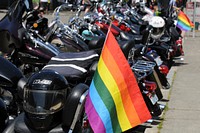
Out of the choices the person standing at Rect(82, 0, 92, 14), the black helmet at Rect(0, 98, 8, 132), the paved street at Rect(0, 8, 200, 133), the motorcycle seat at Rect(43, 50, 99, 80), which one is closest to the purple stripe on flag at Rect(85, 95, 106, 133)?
the black helmet at Rect(0, 98, 8, 132)

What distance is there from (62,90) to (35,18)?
6090 mm

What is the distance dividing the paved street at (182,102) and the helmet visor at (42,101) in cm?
240

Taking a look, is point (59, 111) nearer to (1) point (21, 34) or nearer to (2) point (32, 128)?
(2) point (32, 128)

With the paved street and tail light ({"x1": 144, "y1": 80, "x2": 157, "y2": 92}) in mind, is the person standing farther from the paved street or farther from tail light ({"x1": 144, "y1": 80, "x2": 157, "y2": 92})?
tail light ({"x1": 144, "y1": 80, "x2": 157, "y2": 92})

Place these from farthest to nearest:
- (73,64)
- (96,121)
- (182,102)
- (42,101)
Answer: (182,102), (73,64), (42,101), (96,121)

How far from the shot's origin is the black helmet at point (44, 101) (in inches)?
162

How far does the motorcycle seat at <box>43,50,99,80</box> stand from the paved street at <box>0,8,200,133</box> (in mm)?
1193

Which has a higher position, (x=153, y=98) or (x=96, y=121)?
(x=96, y=121)

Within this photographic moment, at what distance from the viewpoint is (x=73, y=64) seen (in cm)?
570

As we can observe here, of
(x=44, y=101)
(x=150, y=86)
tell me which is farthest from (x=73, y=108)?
(x=150, y=86)

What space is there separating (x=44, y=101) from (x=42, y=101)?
0.05 ft

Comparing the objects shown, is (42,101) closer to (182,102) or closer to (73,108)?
(73,108)

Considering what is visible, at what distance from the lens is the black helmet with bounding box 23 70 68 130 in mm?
4105

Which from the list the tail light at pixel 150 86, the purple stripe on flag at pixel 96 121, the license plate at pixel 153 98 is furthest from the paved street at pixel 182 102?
the purple stripe on flag at pixel 96 121
